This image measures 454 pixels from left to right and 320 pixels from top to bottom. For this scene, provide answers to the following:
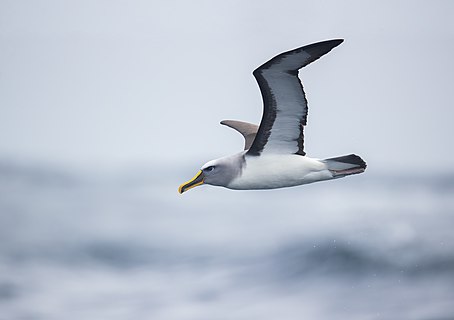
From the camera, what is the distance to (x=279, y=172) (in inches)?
475

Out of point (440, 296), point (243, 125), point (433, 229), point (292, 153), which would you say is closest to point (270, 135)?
point (292, 153)

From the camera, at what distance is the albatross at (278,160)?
11820 mm

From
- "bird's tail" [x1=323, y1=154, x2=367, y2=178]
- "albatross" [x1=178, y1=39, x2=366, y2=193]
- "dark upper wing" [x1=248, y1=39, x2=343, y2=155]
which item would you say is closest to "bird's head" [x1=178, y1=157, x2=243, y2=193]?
"albatross" [x1=178, y1=39, x2=366, y2=193]

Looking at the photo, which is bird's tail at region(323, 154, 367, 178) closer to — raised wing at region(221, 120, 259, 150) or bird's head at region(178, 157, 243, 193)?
bird's head at region(178, 157, 243, 193)

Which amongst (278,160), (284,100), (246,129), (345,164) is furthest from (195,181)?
(246,129)

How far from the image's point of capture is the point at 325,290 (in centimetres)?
3744

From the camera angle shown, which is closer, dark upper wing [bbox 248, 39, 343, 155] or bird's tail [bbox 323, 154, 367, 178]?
dark upper wing [bbox 248, 39, 343, 155]

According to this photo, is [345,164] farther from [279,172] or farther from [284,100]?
[284,100]

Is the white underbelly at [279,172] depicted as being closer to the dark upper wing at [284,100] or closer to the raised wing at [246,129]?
the dark upper wing at [284,100]

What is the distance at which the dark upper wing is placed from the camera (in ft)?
36.1

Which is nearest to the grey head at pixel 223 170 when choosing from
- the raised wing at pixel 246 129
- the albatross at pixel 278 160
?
the albatross at pixel 278 160

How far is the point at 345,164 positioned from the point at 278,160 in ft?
2.81

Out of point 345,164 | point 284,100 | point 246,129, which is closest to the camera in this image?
point 284,100

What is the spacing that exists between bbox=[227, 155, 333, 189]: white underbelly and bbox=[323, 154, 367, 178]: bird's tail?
8cm
